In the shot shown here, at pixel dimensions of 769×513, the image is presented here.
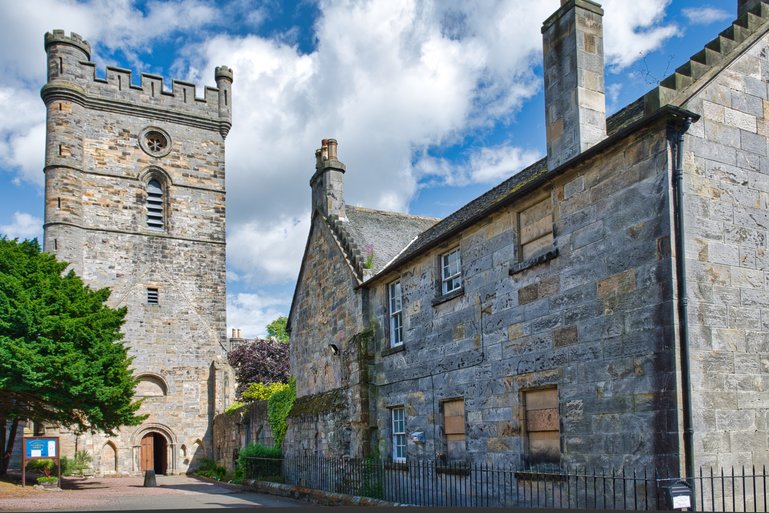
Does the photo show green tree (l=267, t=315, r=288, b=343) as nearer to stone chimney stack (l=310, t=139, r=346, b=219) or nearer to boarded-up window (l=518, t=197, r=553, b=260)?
stone chimney stack (l=310, t=139, r=346, b=219)

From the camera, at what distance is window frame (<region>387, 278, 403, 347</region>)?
60.5 feet

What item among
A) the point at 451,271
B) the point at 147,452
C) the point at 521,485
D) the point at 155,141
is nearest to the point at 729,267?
the point at 521,485

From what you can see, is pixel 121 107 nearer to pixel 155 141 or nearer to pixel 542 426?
pixel 155 141

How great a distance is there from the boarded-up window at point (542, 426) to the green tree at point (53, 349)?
1610 centimetres

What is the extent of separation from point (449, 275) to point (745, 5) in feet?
24.6

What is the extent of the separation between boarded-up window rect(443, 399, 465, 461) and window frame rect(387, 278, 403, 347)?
2.89 meters

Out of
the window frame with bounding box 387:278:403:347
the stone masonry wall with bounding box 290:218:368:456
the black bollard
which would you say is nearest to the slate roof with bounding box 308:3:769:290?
the window frame with bounding box 387:278:403:347

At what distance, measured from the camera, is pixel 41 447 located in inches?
949

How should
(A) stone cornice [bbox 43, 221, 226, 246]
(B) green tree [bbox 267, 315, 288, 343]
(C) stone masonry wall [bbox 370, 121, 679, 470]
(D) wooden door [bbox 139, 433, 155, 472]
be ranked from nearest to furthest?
(C) stone masonry wall [bbox 370, 121, 679, 470], (A) stone cornice [bbox 43, 221, 226, 246], (D) wooden door [bbox 139, 433, 155, 472], (B) green tree [bbox 267, 315, 288, 343]

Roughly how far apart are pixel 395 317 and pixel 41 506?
31.0ft

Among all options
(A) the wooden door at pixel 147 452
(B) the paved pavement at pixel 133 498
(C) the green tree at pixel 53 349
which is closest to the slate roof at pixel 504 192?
(B) the paved pavement at pixel 133 498

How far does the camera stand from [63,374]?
23.4 m

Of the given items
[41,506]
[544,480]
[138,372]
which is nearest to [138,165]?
[138,372]

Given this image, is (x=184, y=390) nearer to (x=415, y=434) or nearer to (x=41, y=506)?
(x=41, y=506)
